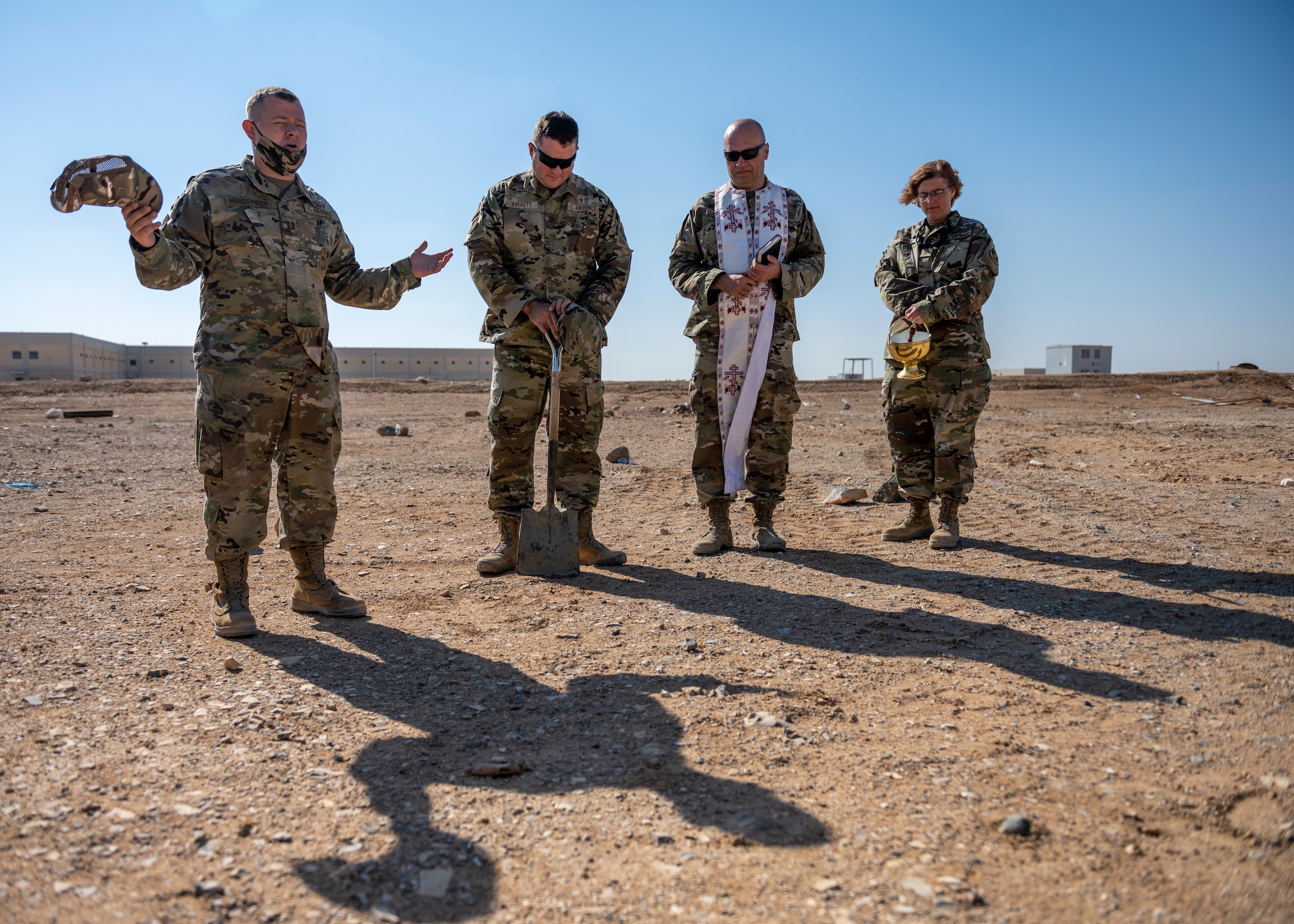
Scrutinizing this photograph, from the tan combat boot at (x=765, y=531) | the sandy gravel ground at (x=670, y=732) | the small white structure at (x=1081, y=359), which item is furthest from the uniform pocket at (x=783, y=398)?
the small white structure at (x=1081, y=359)

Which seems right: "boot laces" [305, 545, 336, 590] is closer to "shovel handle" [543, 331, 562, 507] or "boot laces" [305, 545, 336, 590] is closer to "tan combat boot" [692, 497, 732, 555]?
"shovel handle" [543, 331, 562, 507]

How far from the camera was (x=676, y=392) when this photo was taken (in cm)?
2345

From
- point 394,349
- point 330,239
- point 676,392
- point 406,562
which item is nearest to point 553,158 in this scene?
point 330,239

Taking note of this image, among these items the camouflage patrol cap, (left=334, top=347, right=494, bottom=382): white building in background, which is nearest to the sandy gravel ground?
the camouflage patrol cap

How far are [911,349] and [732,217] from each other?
1.36 meters

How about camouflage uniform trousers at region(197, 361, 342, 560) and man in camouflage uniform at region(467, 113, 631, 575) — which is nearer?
camouflage uniform trousers at region(197, 361, 342, 560)

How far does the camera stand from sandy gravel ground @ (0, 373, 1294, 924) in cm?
186

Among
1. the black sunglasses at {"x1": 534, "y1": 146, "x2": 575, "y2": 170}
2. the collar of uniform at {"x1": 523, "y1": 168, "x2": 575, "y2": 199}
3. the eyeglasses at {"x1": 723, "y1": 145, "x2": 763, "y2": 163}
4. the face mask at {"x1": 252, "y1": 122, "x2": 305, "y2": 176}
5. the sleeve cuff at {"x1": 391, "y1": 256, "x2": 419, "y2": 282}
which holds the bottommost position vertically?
the sleeve cuff at {"x1": 391, "y1": 256, "x2": 419, "y2": 282}

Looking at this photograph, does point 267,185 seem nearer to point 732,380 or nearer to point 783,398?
point 732,380

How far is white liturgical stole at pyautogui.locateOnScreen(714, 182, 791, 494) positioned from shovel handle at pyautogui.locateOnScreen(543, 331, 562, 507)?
1.07 metres

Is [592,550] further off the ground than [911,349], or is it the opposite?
[911,349]

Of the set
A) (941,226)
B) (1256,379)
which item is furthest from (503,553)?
(1256,379)

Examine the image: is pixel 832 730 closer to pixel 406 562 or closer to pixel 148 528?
pixel 406 562

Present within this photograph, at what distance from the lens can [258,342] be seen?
360 cm
